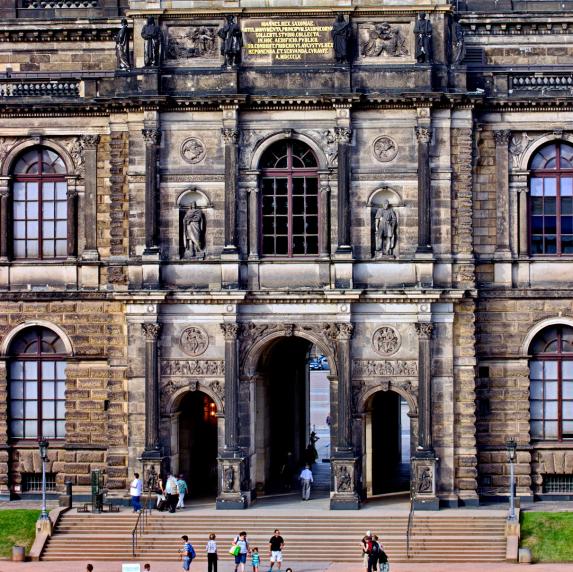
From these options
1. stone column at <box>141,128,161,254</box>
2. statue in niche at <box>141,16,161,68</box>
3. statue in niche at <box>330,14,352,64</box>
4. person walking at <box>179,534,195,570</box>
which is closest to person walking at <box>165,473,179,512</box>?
person walking at <box>179,534,195,570</box>

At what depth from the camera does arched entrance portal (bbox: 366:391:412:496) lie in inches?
2590

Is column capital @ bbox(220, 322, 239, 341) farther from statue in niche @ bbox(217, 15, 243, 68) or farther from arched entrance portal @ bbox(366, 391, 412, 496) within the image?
statue in niche @ bbox(217, 15, 243, 68)

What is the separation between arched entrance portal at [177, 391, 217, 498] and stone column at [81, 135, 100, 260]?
247 inches

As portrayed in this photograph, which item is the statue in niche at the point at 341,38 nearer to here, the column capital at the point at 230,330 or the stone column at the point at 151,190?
the stone column at the point at 151,190

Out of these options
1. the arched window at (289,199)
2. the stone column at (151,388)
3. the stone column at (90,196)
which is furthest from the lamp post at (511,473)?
the stone column at (90,196)

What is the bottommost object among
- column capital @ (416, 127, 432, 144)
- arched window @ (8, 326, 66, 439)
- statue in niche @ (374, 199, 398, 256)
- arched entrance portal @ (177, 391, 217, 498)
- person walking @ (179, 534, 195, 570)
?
person walking @ (179, 534, 195, 570)

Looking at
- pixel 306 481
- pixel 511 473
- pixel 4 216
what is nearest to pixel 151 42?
pixel 4 216

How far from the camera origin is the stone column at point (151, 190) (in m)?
62.3

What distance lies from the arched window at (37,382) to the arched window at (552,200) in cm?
1733

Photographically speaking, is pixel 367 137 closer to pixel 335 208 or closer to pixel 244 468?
pixel 335 208

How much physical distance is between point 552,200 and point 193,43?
13.6m

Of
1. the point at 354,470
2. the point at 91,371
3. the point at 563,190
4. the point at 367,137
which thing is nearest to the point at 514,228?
the point at 563,190

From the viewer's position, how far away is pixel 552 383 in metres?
64.1

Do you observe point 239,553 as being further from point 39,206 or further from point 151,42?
point 151,42
